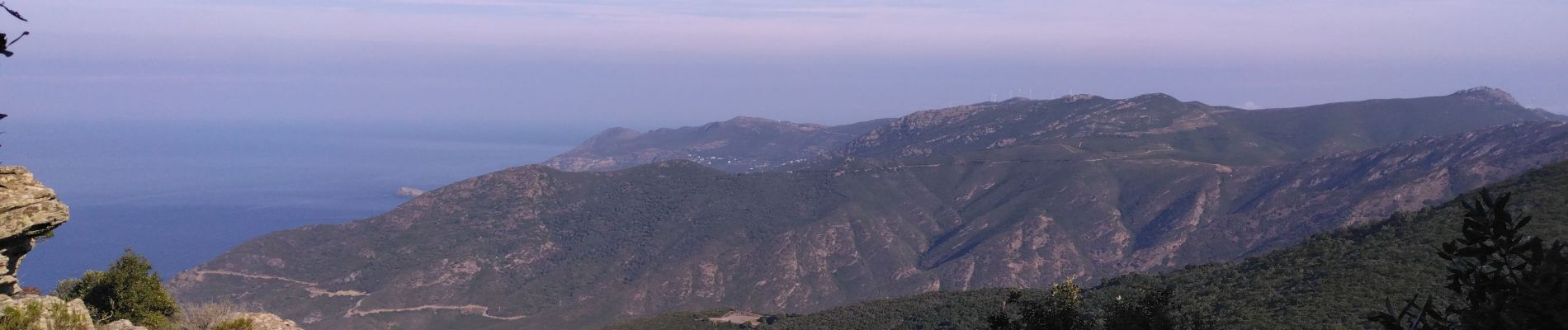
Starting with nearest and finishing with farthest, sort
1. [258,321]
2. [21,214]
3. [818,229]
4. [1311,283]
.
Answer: [21,214] → [258,321] → [1311,283] → [818,229]

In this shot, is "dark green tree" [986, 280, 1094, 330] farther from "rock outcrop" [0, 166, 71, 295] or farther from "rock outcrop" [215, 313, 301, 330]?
"rock outcrop" [215, 313, 301, 330]

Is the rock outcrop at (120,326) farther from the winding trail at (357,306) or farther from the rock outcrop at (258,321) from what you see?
the winding trail at (357,306)

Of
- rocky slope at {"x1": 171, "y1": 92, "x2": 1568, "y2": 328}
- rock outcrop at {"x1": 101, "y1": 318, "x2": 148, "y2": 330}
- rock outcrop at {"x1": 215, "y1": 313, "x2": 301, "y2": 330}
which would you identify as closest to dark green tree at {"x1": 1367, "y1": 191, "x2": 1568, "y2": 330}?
rock outcrop at {"x1": 101, "y1": 318, "x2": 148, "y2": 330}

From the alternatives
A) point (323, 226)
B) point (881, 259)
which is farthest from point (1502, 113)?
point (323, 226)

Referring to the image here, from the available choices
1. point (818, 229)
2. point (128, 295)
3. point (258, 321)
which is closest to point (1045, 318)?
point (258, 321)

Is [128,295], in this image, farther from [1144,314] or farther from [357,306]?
[357,306]

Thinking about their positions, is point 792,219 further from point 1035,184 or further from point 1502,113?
point 1502,113
